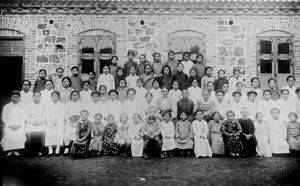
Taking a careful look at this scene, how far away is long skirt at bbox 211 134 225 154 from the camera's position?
8.27m

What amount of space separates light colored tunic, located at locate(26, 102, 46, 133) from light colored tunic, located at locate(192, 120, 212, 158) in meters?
3.70

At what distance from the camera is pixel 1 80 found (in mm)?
12164

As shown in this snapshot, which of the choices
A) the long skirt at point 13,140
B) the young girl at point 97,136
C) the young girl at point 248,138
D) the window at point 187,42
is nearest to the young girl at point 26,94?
the long skirt at point 13,140

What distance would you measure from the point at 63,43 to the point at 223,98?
18.5 feet

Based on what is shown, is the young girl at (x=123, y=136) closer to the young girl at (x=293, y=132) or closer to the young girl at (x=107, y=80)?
the young girl at (x=107, y=80)

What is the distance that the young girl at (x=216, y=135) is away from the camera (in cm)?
827

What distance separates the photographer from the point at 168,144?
834 cm

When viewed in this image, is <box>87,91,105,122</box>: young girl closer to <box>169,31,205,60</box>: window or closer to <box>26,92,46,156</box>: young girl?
<box>26,92,46,156</box>: young girl

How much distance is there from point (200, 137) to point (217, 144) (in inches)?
17.0

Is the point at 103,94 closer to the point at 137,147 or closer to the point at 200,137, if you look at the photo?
the point at 137,147

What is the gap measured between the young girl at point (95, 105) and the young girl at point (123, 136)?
734mm

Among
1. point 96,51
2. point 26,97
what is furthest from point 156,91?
point 26,97

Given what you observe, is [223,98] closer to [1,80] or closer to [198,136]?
[198,136]

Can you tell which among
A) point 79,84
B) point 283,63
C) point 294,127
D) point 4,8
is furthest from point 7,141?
point 283,63
